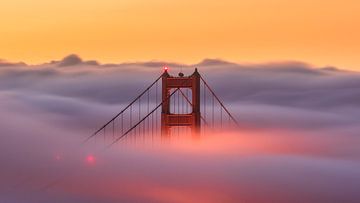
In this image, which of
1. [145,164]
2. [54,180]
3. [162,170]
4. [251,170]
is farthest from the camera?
[251,170]

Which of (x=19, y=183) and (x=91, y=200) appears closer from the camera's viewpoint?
(x=91, y=200)

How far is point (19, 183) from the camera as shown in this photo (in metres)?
59.8

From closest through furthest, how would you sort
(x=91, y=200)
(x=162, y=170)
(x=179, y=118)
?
(x=179, y=118), (x=91, y=200), (x=162, y=170)

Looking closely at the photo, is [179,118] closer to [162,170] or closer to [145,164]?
[145,164]

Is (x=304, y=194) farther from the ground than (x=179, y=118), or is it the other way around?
(x=179, y=118)

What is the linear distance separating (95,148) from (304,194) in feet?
86.0

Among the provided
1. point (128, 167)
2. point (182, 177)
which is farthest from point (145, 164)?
point (182, 177)

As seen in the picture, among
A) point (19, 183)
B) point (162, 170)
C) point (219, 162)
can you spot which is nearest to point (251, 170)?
point (219, 162)

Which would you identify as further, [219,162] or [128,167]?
[219,162]

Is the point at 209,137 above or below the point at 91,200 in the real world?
above

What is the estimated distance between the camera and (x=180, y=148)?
165ft

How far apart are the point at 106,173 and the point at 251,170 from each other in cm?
2184

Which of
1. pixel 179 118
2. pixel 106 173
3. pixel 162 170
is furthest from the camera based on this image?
pixel 162 170

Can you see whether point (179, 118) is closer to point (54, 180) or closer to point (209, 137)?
point (209, 137)
